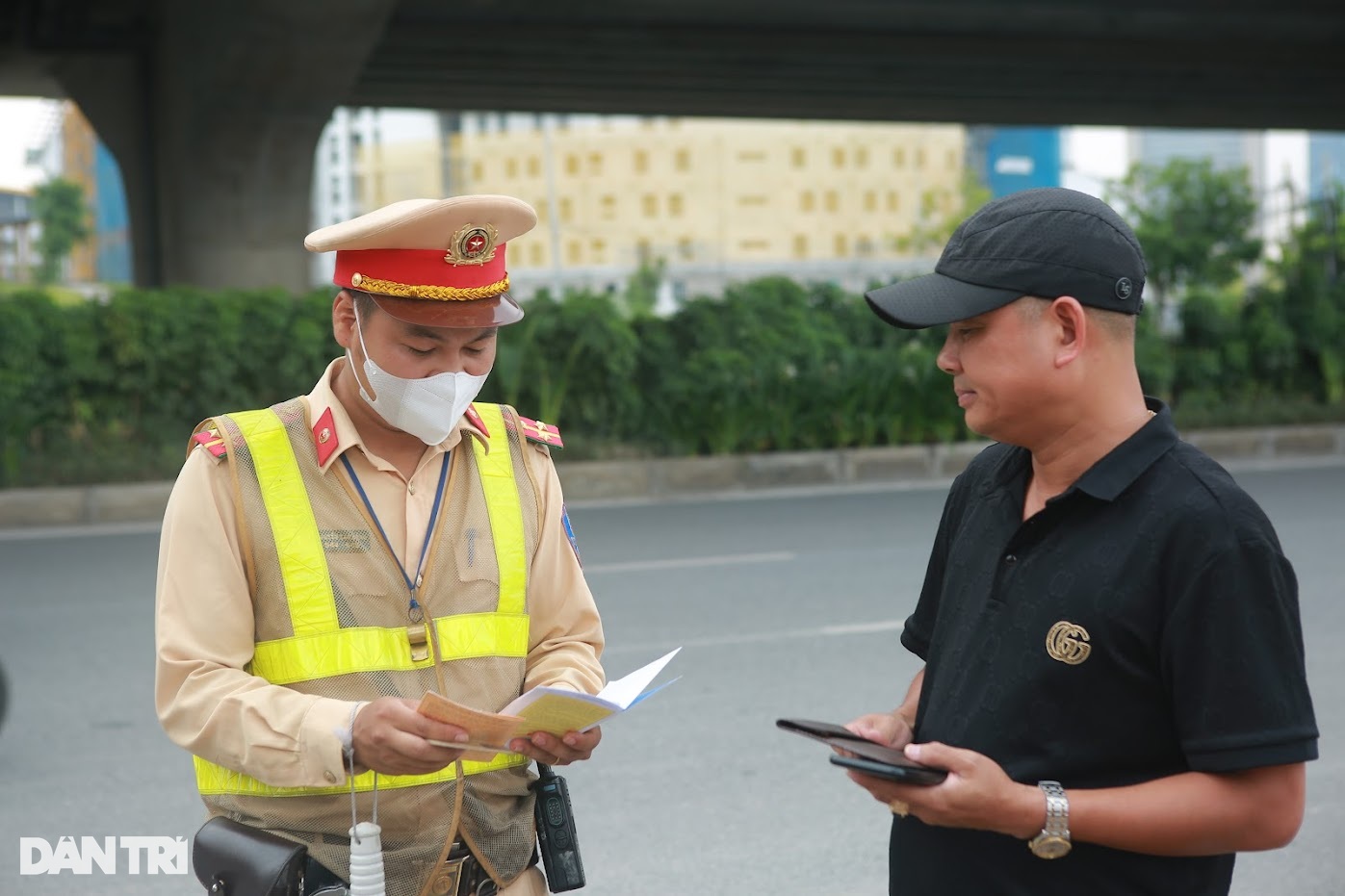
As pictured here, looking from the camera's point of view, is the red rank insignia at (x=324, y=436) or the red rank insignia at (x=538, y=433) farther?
the red rank insignia at (x=538, y=433)

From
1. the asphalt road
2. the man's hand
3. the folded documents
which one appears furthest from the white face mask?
the asphalt road

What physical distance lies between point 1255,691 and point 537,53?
20019 millimetres

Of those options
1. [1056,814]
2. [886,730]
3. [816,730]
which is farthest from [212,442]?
[1056,814]

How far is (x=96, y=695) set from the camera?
701 centimetres

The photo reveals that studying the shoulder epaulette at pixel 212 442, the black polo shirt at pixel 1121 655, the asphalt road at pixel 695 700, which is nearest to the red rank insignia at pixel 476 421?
the shoulder epaulette at pixel 212 442

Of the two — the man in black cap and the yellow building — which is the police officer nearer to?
the man in black cap

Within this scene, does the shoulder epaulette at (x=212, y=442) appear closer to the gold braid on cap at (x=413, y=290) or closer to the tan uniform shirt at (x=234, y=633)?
the tan uniform shirt at (x=234, y=633)

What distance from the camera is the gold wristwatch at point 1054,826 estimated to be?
2.08 metres

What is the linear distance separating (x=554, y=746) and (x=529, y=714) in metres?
0.15

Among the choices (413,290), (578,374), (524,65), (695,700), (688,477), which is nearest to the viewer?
(413,290)

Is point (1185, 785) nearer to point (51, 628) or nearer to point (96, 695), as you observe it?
point (96, 695)

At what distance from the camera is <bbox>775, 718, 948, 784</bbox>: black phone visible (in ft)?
6.72

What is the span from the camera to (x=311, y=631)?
2.42 metres

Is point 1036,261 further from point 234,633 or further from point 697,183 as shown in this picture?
point 697,183
